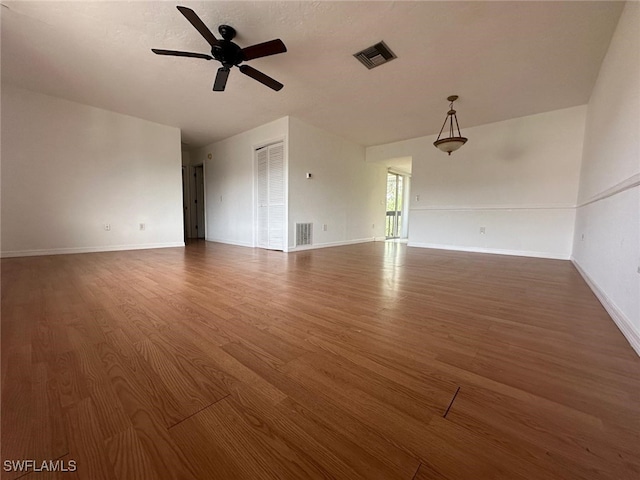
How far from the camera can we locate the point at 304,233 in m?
5.01

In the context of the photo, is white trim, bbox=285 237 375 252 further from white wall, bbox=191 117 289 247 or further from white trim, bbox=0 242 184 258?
white trim, bbox=0 242 184 258

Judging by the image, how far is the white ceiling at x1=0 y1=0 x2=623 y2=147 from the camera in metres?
2.12

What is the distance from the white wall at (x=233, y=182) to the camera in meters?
5.05

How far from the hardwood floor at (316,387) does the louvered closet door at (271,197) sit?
9.54 feet

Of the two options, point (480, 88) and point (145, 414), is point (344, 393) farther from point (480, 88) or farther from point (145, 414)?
point (480, 88)

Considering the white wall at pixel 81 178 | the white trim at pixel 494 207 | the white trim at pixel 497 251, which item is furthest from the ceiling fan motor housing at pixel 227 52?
the white trim at pixel 497 251

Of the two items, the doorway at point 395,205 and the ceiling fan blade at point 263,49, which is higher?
the ceiling fan blade at point 263,49

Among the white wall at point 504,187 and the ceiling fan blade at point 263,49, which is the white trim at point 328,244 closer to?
the white wall at point 504,187

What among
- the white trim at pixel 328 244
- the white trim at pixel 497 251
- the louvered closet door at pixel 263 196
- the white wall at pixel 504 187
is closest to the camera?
the white wall at pixel 504 187

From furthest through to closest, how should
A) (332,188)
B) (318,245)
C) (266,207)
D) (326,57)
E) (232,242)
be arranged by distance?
1. (232,242)
2. (332,188)
3. (318,245)
4. (266,207)
5. (326,57)

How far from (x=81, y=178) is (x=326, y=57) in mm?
4491

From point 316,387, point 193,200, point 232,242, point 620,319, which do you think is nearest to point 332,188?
point 232,242

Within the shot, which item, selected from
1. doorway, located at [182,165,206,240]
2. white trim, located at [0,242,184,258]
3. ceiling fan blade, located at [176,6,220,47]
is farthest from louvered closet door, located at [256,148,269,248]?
doorway, located at [182,165,206,240]

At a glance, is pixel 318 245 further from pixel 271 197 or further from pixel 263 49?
pixel 263 49
